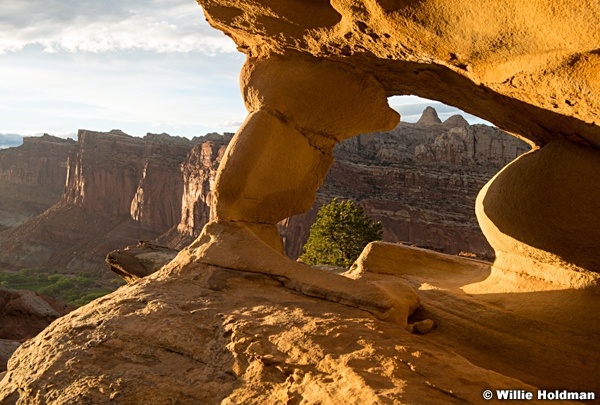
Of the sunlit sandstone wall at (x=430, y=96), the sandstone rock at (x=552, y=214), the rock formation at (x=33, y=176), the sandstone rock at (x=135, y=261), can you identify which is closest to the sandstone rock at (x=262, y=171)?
the sunlit sandstone wall at (x=430, y=96)

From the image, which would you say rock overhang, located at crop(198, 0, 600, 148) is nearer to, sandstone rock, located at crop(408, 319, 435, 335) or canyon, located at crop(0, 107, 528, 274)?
sandstone rock, located at crop(408, 319, 435, 335)

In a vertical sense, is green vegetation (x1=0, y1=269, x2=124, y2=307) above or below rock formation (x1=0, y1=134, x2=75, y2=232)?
below

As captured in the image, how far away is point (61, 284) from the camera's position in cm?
5406

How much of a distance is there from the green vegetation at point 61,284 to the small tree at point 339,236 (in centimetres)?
3397

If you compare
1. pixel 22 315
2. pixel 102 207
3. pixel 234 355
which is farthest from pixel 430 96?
pixel 102 207

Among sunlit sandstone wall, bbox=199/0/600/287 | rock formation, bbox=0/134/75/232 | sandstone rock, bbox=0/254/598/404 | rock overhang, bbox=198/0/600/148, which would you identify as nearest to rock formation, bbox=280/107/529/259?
sunlit sandstone wall, bbox=199/0/600/287

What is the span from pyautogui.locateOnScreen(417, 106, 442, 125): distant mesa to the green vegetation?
1944 inches

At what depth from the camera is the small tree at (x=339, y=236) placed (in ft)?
74.9

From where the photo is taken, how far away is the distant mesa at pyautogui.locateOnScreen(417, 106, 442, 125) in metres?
76.4

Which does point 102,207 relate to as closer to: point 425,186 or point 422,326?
point 425,186

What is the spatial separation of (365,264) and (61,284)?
5252 cm

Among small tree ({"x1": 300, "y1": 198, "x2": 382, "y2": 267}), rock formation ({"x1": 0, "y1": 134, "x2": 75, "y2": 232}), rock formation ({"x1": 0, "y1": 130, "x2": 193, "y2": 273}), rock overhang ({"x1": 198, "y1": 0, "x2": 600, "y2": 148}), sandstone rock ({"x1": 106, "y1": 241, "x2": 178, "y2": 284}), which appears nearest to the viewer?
rock overhang ({"x1": 198, "y1": 0, "x2": 600, "y2": 148})

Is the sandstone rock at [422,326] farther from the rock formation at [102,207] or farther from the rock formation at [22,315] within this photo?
the rock formation at [102,207]

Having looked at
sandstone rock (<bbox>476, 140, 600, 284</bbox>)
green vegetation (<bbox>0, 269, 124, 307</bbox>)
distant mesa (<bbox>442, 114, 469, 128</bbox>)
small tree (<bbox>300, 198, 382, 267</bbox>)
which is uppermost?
distant mesa (<bbox>442, 114, 469, 128</bbox>)
